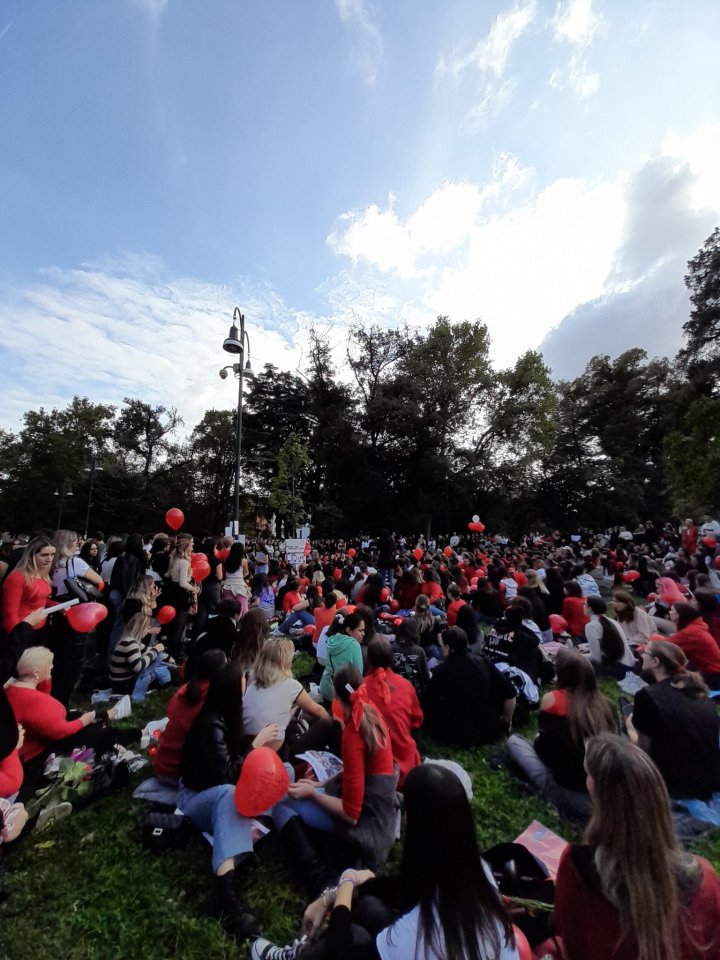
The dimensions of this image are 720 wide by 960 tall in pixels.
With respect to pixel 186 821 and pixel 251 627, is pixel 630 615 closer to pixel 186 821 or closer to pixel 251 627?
pixel 251 627

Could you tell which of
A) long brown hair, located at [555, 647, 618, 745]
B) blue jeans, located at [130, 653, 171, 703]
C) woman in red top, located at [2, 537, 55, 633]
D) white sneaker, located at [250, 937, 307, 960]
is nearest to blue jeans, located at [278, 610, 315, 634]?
blue jeans, located at [130, 653, 171, 703]

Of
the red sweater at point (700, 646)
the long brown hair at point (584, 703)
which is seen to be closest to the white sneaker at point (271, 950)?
the long brown hair at point (584, 703)

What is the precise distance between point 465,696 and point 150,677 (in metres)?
3.76

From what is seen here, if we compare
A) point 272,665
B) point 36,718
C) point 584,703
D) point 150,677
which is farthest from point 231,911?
point 150,677

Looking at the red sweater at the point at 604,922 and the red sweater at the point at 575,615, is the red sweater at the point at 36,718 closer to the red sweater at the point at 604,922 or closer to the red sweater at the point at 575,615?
the red sweater at the point at 604,922

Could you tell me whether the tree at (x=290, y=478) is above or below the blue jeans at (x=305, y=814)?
above

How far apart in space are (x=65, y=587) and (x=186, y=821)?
3.21 m

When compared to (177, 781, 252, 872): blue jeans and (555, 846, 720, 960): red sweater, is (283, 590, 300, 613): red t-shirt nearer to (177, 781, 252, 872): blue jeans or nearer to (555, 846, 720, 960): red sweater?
(177, 781, 252, 872): blue jeans

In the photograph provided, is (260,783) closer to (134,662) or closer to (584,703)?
(584,703)

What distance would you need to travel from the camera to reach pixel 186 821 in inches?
118

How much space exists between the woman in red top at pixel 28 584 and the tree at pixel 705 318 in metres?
31.7

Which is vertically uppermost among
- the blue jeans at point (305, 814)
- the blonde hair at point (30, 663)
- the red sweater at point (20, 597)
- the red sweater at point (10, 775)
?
the red sweater at point (20, 597)

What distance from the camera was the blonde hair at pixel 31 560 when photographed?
13.6ft

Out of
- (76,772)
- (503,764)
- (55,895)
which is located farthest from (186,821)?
(503,764)
